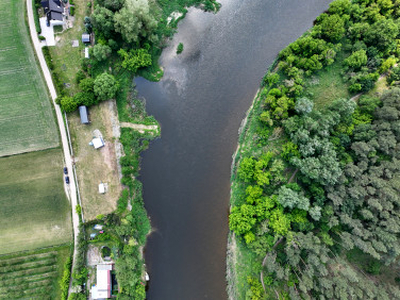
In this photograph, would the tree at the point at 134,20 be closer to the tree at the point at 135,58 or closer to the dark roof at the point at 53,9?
the tree at the point at 135,58

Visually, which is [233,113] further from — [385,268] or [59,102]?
[385,268]

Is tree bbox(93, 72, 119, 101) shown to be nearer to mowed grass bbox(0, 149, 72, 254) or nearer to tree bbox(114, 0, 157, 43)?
tree bbox(114, 0, 157, 43)

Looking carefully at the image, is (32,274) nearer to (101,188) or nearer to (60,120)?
(101,188)

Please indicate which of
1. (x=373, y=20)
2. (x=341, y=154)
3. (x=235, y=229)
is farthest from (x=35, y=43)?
(x=373, y=20)

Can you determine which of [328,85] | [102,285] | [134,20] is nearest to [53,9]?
[134,20]

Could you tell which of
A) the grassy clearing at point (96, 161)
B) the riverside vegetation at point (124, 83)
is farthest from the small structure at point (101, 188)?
the riverside vegetation at point (124, 83)
